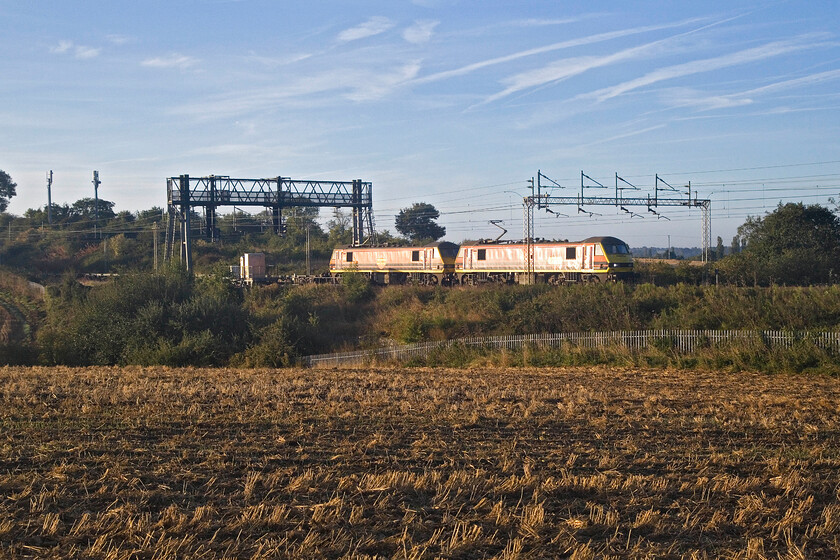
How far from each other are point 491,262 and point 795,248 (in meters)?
20.5

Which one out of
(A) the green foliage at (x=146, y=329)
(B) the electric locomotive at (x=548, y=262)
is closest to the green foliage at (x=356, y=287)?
Answer: (B) the electric locomotive at (x=548, y=262)

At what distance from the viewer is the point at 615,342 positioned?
97.4 ft

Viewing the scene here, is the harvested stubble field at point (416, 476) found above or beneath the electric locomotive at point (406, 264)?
beneath

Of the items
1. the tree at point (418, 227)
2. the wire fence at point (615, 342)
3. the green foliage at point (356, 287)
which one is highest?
the tree at point (418, 227)

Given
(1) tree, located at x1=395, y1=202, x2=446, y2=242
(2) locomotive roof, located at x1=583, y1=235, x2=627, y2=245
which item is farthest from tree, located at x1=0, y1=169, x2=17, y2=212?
(2) locomotive roof, located at x1=583, y1=235, x2=627, y2=245

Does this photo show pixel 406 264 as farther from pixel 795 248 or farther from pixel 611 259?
pixel 795 248

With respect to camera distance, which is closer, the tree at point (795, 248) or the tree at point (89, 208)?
the tree at point (795, 248)

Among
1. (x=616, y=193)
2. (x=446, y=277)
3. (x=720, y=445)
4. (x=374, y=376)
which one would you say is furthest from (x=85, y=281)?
(x=720, y=445)

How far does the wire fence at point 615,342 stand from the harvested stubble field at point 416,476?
8593 millimetres

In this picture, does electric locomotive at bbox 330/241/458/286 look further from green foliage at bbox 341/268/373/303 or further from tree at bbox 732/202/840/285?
tree at bbox 732/202/840/285

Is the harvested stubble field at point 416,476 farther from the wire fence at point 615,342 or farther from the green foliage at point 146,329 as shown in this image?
the green foliage at point 146,329

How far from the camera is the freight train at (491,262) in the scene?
48.9 metres

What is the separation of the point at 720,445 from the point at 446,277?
4573 cm

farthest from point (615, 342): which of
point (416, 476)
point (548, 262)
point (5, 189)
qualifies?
point (5, 189)
